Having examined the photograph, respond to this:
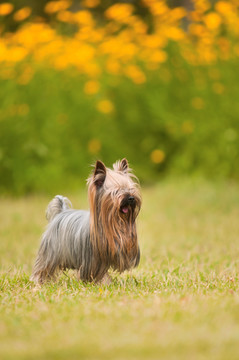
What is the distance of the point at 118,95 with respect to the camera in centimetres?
1313

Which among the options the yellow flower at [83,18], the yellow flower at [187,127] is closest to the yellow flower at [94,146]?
the yellow flower at [187,127]

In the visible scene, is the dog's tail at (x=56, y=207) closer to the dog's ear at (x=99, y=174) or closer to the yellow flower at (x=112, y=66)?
the dog's ear at (x=99, y=174)

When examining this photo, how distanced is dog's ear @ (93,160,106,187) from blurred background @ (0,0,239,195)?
6.14m

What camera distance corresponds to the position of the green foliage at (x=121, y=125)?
37.3 feet

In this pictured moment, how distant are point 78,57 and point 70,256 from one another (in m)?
→ 7.44

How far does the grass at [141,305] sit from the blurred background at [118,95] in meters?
2.92

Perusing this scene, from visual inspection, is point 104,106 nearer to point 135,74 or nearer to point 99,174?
point 135,74

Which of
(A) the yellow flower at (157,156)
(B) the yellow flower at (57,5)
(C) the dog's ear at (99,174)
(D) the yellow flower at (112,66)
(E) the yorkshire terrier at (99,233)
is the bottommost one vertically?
(E) the yorkshire terrier at (99,233)

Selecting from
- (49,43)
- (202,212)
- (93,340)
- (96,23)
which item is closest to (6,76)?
(49,43)

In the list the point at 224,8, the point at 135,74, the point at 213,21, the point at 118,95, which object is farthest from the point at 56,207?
the point at 118,95

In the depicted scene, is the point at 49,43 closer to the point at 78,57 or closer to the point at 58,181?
the point at 78,57

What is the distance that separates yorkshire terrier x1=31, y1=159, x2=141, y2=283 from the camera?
16.1 ft

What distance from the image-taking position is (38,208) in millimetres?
10422

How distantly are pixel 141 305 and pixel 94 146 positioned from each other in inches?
322
